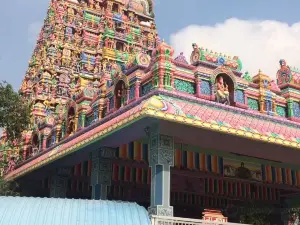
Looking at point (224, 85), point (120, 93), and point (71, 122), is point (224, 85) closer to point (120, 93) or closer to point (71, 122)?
point (120, 93)

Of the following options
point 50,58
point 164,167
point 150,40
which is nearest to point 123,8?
point 150,40

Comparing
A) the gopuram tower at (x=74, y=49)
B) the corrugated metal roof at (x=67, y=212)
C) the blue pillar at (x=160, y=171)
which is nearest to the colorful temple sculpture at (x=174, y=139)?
the blue pillar at (x=160, y=171)

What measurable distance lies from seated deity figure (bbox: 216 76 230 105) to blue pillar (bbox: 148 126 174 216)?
302cm

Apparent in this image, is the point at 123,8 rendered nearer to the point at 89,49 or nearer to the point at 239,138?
the point at 89,49

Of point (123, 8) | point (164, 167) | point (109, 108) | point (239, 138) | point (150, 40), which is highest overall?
point (123, 8)

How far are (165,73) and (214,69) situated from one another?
97.9 inches

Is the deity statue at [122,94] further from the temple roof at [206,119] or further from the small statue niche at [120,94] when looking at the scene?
the temple roof at [206,119]

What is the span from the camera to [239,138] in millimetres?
16281

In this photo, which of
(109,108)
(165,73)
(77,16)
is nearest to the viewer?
(165,73)

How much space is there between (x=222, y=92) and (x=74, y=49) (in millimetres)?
21449

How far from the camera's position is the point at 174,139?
1614 cm

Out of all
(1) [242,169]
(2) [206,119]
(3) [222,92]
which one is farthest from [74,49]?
(2) [206,119]

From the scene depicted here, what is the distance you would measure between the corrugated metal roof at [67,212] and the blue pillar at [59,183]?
8.92 m

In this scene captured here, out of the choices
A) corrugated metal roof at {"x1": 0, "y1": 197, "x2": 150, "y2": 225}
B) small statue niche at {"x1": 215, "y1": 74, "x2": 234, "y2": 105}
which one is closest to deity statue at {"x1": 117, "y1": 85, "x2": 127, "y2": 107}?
small statue niche at {"x1": 215, "y1": 74, "x2": 234, "y2": 105}
